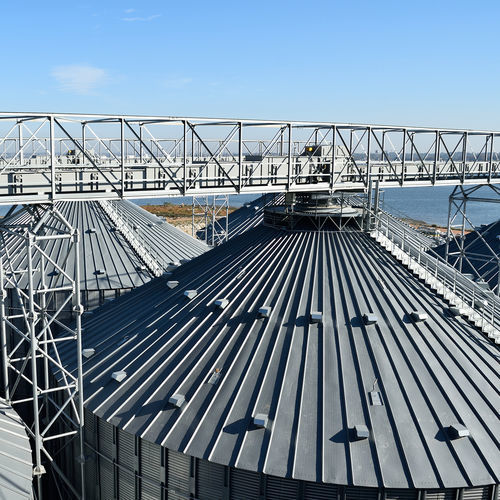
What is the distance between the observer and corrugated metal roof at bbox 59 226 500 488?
57.6 feet

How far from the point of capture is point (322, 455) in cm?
1744

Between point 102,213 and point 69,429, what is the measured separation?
2239 cm

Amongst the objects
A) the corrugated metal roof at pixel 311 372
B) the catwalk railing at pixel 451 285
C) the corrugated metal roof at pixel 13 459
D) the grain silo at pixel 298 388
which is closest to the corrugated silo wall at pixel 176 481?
the grain silo at pixel 298 388

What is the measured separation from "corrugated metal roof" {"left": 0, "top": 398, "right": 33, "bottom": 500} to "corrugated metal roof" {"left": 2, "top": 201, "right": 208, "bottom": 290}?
42.1ft

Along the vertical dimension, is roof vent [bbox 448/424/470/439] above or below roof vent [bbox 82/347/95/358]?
below

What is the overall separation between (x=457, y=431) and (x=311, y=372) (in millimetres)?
5158

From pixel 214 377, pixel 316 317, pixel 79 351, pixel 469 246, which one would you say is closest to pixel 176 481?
pixel 214 377

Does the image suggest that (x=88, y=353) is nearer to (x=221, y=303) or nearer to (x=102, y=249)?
(x=221, y=303)

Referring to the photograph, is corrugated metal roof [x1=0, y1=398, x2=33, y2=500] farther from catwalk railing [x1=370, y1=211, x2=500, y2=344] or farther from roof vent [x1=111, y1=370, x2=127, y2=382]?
catwalk railing [x1=370, y1=211, x2=500, y2=344]

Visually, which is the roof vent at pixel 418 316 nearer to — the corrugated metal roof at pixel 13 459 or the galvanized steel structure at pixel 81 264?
the galvanized steel structure at pixel 81 264

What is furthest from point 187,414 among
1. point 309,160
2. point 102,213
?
point 102,213

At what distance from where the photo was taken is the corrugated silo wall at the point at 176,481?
17.1m

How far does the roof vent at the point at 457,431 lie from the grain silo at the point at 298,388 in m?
0.04

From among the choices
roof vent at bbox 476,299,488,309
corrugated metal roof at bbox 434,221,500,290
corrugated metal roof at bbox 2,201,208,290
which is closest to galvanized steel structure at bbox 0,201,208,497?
corrugated metal roof at bbox 2,201,208,290
